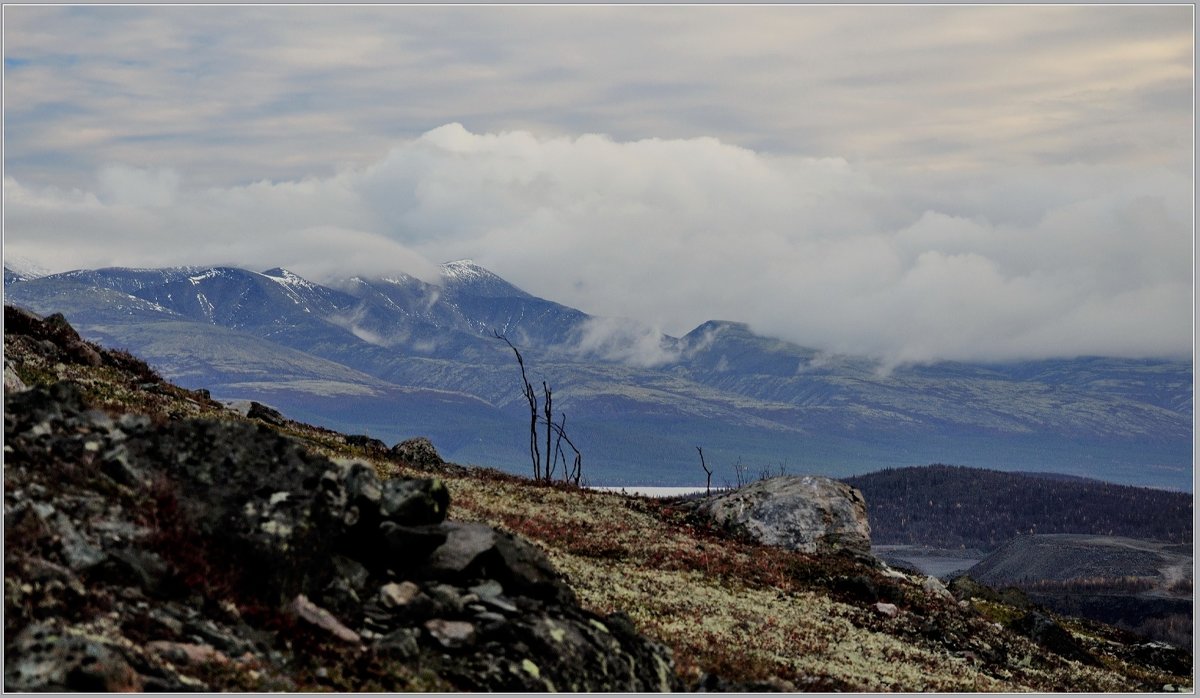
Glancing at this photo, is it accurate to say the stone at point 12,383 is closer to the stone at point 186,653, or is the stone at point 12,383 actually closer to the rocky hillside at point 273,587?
the rocky hillside at point 273,587

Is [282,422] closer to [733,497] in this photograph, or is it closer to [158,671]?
[733,497]

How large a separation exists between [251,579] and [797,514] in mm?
48219

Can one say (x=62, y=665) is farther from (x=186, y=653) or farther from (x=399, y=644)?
(x=399, y=644)

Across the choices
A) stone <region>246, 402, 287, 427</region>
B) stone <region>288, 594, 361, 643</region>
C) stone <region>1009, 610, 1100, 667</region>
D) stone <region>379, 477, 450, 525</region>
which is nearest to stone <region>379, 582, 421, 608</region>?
stone <region>288, 594, 361, 643</region>

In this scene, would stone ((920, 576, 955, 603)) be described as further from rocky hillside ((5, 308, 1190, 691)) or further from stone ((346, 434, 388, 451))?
stone ((346, 434, 388, 451))

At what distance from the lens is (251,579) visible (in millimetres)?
20703

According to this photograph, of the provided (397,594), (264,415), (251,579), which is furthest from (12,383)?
(264,415)

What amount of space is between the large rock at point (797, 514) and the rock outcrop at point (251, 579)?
39.4 meters

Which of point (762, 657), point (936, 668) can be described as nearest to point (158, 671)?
point (762, 657)

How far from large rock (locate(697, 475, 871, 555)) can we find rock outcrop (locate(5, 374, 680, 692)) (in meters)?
39.4

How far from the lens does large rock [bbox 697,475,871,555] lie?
6347 centimetres

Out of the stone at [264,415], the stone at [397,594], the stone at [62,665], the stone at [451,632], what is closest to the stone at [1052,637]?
the stone at [451,632]

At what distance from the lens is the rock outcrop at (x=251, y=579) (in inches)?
695

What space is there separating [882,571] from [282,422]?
1505 inches
